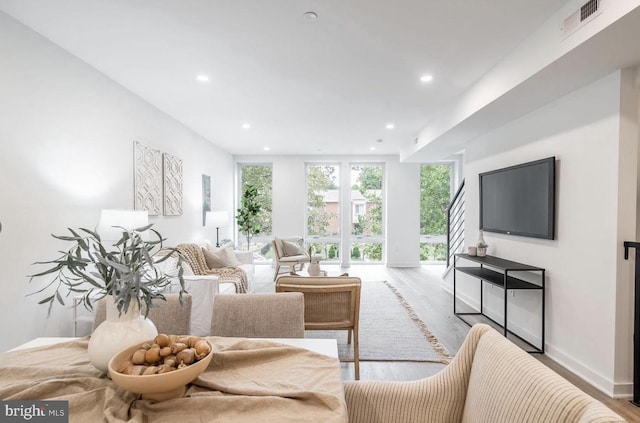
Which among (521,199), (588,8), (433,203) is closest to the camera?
(588,8)

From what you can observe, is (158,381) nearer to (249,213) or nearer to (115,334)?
(115,334)

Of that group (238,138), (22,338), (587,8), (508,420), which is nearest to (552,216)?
(587,8)

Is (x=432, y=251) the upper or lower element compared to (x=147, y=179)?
lower

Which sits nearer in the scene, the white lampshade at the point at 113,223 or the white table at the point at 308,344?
the white table at the point at 308,344

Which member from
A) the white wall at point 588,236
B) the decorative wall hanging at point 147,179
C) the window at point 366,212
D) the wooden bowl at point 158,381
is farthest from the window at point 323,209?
the wooden bowl at point 158,381

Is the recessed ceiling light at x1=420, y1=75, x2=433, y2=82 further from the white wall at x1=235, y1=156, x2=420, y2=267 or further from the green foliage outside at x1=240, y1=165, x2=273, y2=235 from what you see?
the green foliage outside at x1=240, y1=165, x2=273, y2=235

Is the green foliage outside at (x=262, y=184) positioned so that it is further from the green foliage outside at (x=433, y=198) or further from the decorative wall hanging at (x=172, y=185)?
the green foliage outside at (x=433, y=198)

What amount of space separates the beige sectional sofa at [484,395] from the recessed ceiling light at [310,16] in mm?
2090

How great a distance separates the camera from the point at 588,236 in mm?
2549

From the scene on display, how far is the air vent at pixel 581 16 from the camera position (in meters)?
1.80

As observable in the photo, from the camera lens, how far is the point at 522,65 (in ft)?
8.14

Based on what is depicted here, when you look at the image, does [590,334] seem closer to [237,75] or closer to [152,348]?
[152,348]
